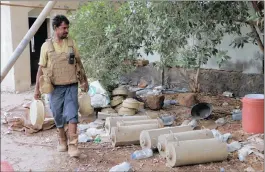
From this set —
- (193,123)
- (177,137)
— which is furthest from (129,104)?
(177,137)

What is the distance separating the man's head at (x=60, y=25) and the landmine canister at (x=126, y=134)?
1.48 m

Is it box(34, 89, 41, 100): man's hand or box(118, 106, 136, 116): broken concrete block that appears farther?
box(118, 106, 136, 116): broken concrete block

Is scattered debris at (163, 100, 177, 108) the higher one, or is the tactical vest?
the tactical vest

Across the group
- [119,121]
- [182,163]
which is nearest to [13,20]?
[119,121]

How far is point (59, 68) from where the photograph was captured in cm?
405

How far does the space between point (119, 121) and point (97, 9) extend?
2.86m

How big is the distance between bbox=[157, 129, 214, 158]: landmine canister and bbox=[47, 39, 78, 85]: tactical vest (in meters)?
1.37

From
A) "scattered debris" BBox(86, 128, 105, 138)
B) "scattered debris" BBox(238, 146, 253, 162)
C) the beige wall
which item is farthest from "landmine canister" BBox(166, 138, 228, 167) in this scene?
the beige wall

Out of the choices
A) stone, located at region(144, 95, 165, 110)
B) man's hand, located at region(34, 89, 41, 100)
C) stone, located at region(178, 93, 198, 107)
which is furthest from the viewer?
stone, located at region(178, 93, 198, 107)

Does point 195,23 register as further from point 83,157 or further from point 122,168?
point 83,157

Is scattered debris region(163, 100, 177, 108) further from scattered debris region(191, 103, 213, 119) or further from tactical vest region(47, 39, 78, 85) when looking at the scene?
tactical vest region(47, 39, 78, 85)

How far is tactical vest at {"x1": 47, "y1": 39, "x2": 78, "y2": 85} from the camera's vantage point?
4.03 metres

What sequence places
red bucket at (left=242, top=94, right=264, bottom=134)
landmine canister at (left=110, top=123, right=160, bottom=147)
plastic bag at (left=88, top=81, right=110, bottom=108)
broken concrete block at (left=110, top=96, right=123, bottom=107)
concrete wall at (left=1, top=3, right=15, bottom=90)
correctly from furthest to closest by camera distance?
concrete wall at (left=1, top=3, right=15, bottom=90) < broken concrete block at (left=110, top=96, right=123, bottom=107) < plastic bag at (left=88, top=81, right=110, bottom=108) < red bucket at (left=242, top=94, right=264, bottom=134) < landmine canister at (left=110, top=123, right=160, bottom=147)

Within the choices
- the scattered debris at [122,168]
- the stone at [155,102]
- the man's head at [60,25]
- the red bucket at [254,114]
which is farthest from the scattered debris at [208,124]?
the man's head at [60,25]
